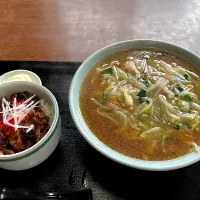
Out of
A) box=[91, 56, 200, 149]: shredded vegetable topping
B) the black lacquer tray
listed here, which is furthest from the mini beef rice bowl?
box=[91, 56, 200, 149]: shredded vegetable topping

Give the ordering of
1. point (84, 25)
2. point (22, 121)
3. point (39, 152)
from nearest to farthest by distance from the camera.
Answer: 1. point (39, 152)
2. point (22, 121)
3. point (84, 25)

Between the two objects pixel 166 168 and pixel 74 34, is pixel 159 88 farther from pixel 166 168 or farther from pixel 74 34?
pixel 74 34

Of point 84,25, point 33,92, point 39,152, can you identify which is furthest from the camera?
point 84,25

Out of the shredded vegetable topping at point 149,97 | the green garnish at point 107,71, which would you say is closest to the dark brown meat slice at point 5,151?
the shredded vegetable topping at point 149,97

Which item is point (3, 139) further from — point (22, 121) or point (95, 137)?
point (95, 137)

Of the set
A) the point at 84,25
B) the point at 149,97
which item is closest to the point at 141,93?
the point at 149,97

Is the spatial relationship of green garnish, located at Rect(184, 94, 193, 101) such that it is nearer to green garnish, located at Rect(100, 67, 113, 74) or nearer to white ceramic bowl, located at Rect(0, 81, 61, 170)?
green garnish, located at Rect(100, 67, 113, 74)

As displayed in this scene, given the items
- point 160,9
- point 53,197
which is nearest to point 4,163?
point 53,197
